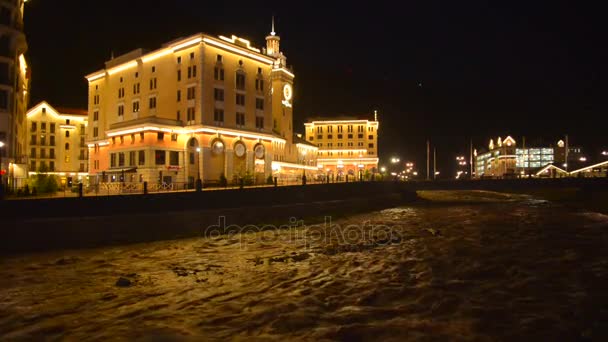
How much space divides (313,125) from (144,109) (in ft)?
215

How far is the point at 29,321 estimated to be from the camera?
10.4 m

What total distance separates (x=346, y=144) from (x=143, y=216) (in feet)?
317

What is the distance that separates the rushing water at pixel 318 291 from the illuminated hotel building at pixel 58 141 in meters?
68.9

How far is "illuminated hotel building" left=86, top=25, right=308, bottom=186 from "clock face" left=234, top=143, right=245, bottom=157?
14 centimetres

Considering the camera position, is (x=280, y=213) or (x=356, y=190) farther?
(x=356, y=190)

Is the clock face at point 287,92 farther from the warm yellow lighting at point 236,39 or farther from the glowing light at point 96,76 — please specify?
the glowing light at point 96,76

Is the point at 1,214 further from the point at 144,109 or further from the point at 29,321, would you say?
the point at 144,109

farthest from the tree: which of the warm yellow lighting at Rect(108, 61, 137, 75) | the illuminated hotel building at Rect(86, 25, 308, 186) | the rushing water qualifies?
the warm yellow lighting at Rect(108, 61, 137, 75)

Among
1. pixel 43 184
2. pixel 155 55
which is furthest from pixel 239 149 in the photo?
pixel 43 184

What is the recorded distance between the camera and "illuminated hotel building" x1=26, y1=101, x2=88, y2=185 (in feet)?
253

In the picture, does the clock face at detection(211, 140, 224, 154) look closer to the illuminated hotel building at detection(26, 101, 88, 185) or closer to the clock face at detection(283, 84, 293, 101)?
the clock face at detection(283, 84, 293, 101)

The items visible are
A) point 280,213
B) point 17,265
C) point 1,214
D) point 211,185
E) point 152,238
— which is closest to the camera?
point 17,265

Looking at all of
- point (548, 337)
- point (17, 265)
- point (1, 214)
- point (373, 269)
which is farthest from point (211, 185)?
point (548, 337)

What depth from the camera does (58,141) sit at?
263ft
